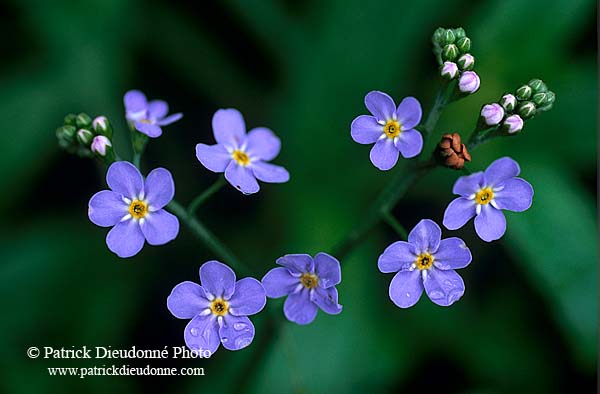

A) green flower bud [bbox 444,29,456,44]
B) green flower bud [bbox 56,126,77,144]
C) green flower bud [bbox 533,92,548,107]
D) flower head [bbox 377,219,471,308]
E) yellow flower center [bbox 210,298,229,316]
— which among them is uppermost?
green flower bud [bbox 56,126,77,144]

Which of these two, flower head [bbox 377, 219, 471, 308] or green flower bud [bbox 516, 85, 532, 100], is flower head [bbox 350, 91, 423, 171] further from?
green flower bud [bbox 516, 85, 532, 100]

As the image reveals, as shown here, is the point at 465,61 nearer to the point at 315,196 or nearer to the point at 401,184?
the point at 401,184

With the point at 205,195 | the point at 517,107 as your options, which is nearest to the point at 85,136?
the point at 205,195

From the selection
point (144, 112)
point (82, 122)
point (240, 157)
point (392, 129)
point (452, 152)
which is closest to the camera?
point (452, 152)

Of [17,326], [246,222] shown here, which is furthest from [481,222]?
[17,326]

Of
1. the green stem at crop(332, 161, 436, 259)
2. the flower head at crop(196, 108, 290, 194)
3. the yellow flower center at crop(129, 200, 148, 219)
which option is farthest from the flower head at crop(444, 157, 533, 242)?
the yellow flower center at crop(129, 200, 148, 219)

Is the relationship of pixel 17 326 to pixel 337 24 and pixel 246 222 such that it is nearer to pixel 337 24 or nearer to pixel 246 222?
pixel 246 222

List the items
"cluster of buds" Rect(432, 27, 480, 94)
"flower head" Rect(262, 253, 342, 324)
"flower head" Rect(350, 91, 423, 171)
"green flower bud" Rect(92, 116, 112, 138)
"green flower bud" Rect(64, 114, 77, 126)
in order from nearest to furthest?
"flower head" Rect(262, 253, 342, 324) < "flower head" Rect(350, 91, 423, 171) < "cluster of buds" Rect(432, 27, 480, 94) < "green flower bud" Rect(92, 116, 112, 138) < "green flower bud" Rect(64, 114, 77, 126)
